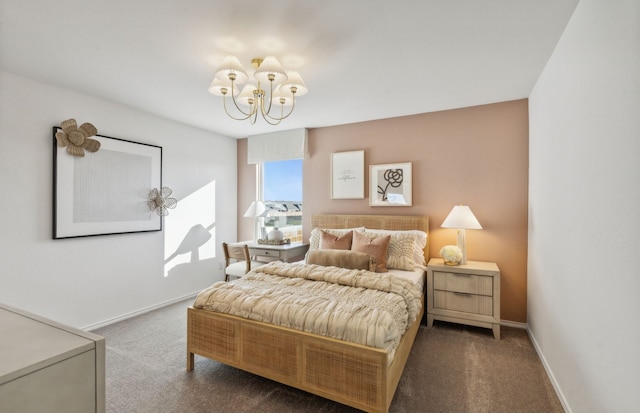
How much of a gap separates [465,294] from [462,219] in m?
0.77

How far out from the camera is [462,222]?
3053 mm

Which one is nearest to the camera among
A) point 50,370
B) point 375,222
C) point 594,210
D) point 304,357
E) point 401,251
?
point 50,370

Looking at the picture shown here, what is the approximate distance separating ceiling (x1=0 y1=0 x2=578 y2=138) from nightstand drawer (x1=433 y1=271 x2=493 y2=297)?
6.14ft

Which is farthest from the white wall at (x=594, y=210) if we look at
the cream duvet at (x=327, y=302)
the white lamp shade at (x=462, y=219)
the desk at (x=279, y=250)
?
the desk at (x=279, y=250)

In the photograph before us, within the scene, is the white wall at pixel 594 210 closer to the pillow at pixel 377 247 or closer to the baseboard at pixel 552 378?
the baseboard at pixel 552 378

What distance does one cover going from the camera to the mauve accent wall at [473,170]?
3.15m

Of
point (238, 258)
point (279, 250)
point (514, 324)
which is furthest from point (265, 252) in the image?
point (514, 324)

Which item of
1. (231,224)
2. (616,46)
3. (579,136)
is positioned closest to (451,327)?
(579,136)

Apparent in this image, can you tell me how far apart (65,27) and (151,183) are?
1.98 meters

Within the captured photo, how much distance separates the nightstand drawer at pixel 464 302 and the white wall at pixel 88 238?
3.32 meters

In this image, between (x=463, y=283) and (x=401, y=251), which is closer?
(x=463, y=283)

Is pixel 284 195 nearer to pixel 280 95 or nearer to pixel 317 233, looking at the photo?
pixel 317 233

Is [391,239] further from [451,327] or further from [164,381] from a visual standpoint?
[164,381]

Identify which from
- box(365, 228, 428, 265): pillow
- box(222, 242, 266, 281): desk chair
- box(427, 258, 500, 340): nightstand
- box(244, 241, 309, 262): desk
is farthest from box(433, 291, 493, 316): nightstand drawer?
box(222, 242, 266, 281): desk chair
